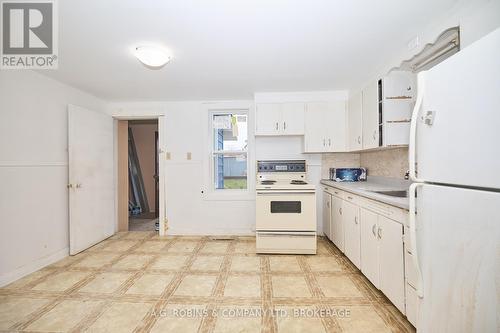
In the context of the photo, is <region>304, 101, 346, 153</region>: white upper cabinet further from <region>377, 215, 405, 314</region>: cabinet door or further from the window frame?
<region>377, 215, 405, 314</region>: cabinet door

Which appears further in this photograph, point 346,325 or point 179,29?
point 179,29

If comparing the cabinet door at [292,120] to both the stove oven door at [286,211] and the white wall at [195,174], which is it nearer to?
the white wall at [195,174]

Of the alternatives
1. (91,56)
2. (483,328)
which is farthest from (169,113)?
(483,328)

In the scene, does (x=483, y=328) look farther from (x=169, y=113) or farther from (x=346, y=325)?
(x=169, y=113)

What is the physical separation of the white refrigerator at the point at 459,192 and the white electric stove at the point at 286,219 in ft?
5.36

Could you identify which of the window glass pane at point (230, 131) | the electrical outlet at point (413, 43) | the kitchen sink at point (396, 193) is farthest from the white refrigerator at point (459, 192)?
the window glass pane at point (230, 131)

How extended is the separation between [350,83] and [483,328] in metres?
2.80

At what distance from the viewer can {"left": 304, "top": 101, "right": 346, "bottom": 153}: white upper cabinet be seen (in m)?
3.23

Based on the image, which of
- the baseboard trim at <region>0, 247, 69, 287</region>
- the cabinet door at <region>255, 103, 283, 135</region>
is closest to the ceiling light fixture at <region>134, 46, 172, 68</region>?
the cabinet door at <region>255, 103, 283, 135</region>

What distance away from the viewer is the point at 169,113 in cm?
372

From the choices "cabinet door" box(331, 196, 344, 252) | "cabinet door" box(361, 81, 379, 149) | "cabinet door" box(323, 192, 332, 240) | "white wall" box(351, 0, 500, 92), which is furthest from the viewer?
"cabinet door" box(323, 192, 332, 240)

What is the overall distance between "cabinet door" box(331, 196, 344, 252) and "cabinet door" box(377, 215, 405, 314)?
0.85 metres

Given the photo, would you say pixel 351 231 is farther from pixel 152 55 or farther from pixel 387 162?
pixel 152 55

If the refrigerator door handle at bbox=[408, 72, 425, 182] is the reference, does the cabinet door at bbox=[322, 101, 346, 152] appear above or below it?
above
